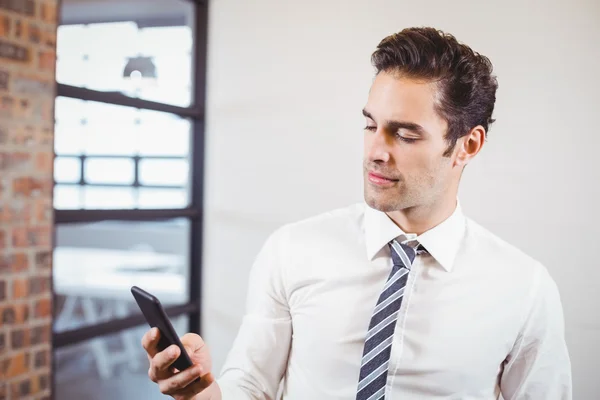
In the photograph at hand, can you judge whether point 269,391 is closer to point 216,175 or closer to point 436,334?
point 436,334

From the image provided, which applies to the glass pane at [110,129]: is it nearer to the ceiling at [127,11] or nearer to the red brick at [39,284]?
the ceiling at [127,11]

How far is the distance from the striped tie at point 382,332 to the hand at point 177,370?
40cm

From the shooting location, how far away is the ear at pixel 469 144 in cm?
154

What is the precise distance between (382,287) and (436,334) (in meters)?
0.18

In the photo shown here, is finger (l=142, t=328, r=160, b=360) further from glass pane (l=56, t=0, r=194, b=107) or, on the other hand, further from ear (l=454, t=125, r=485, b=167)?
glass pane (l=56, t=0, r=194, b=107)

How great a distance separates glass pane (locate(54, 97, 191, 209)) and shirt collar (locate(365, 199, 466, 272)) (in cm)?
123

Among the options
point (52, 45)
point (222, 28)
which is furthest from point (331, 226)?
point (222, 28)

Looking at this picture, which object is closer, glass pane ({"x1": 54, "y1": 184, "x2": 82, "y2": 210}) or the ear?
the ear

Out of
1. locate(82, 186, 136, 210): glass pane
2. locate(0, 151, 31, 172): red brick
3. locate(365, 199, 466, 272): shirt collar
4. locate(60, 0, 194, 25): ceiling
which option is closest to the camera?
locate(365, 199, 466, 272): shirt collar

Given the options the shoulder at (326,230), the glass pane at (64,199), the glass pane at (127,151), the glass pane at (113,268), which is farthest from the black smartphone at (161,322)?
the glass pane at (113,268)

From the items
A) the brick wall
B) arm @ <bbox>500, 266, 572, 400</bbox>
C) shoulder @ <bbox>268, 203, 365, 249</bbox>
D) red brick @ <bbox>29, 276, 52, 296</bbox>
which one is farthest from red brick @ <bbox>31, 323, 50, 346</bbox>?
arm @ <bbox>500, 266, 572, 400</bbox>

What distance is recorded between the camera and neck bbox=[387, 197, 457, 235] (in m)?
1.50

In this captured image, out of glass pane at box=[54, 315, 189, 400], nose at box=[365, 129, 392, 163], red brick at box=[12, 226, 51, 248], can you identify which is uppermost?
nose at box=[365, 129, 392, 163]

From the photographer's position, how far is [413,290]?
148cm
